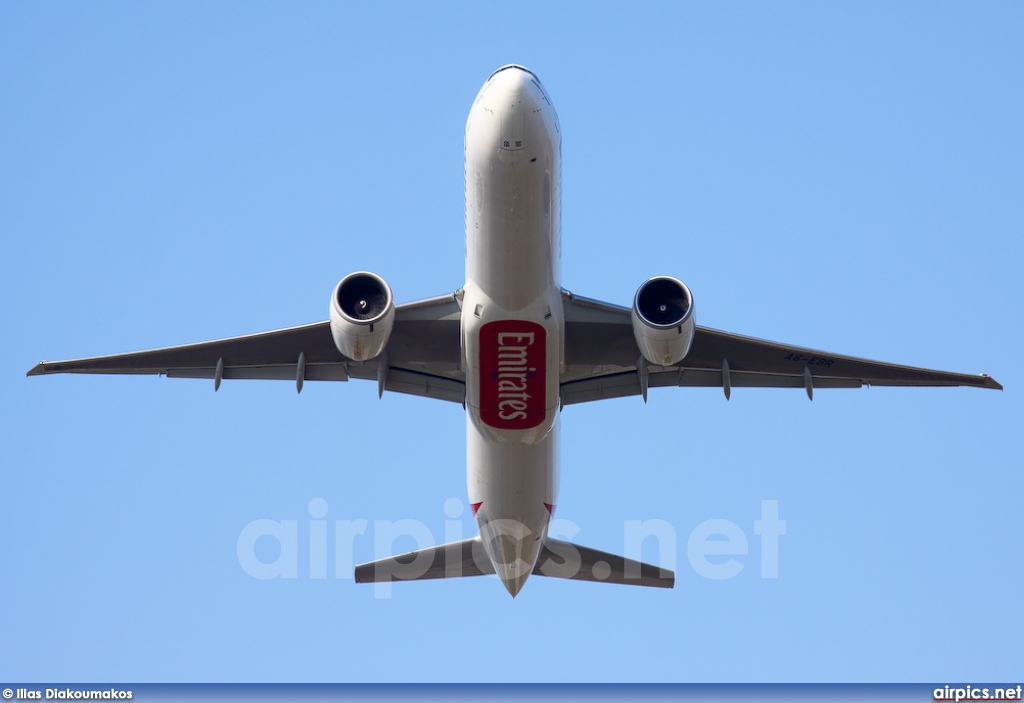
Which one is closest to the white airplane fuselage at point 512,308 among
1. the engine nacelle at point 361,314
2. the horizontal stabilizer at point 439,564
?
the engine nacelle at point 361,314

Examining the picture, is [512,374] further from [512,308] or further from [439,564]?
[439,564]

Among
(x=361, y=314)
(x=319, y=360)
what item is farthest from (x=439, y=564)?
(x=361, y=314)

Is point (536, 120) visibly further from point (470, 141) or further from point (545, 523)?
point (545, 523)

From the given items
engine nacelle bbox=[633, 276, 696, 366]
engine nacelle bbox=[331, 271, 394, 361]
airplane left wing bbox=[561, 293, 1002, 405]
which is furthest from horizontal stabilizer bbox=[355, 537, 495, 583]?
engine nacelle bbox=[633, 276, 696, 366]

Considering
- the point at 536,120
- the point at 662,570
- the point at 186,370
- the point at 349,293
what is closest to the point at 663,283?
the point at 536,120

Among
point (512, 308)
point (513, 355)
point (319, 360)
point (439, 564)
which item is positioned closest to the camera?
point (512, 308)

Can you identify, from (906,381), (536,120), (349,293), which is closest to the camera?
(536,120)
